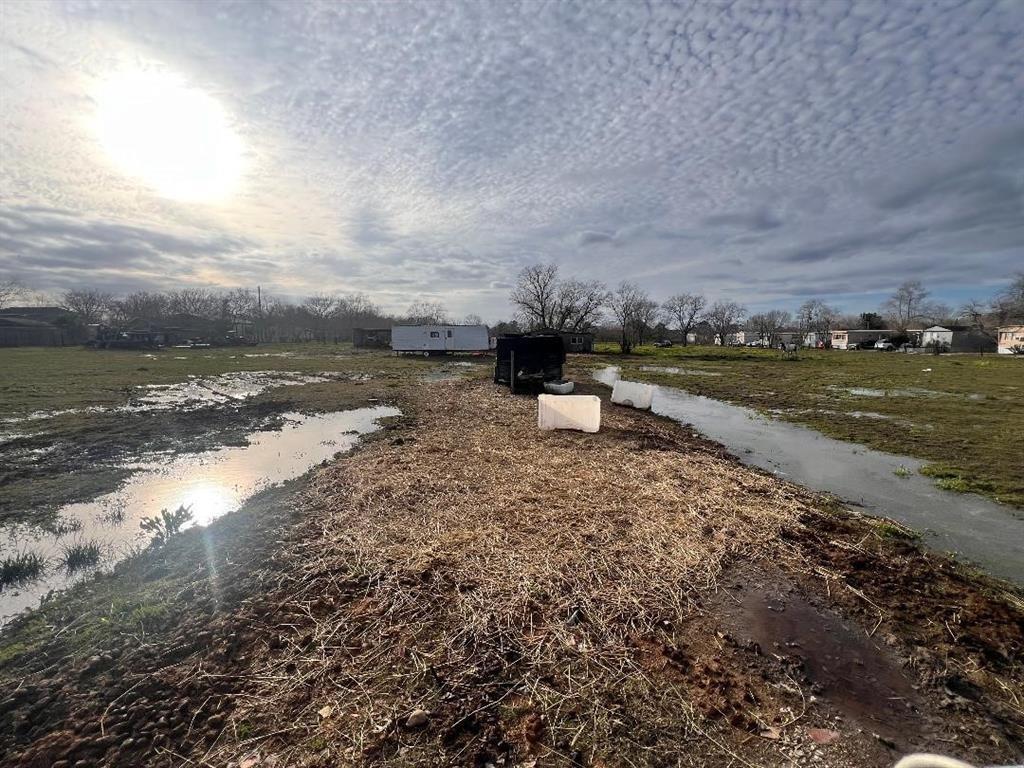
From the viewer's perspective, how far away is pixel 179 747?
2.40m

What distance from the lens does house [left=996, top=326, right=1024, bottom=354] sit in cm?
5512

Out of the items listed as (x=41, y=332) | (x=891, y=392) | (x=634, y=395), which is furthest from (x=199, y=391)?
→ (x=41, y=332)

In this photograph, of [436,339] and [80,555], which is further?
[436,339]

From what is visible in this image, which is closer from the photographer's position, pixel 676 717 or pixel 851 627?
pixel 676 717

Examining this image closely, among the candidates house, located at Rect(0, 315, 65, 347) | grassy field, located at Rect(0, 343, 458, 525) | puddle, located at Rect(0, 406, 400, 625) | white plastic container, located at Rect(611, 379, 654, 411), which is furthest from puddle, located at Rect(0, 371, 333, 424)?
house, located at Rect(0, 315, 65, 347)

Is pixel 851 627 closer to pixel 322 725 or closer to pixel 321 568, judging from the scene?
pixel 322 725

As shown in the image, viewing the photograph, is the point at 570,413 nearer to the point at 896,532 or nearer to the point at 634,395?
the point at 634,395


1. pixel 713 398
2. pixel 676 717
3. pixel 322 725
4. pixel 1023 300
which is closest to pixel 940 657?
pixel 676 717

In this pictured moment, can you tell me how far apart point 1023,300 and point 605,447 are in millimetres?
105769

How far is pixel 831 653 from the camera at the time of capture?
125 inches

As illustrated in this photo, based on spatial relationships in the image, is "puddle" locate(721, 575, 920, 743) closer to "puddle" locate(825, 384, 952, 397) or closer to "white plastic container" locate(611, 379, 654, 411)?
"white plastic container" locate(611, 379, 654, 411)

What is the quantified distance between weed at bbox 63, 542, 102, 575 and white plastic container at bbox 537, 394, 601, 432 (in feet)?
24.3

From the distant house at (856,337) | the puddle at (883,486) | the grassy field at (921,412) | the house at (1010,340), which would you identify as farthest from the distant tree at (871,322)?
the puddle at (883,486)

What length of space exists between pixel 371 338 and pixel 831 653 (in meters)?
56.1
